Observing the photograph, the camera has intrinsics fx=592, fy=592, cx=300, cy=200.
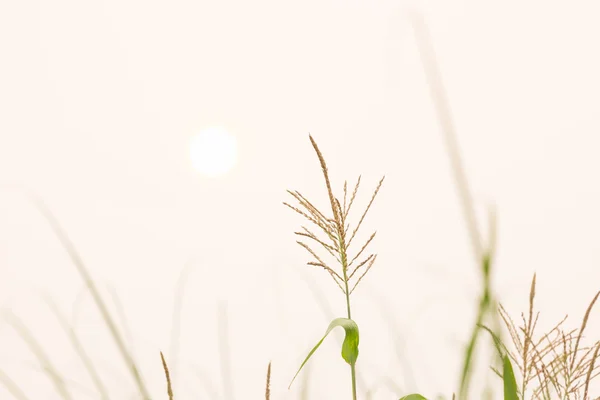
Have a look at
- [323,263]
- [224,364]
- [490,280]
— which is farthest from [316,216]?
[224,364]

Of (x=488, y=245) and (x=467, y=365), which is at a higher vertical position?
(x=488, y=245)

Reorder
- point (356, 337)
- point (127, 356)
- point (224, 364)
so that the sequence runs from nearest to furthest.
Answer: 1. point (356, 337)
2. point (127, 356)
3. point (224, 364)

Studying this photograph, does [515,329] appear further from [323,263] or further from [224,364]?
[224,364]

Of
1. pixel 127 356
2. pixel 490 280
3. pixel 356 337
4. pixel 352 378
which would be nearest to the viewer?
pixel 490 280

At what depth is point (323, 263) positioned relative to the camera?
1276 mm

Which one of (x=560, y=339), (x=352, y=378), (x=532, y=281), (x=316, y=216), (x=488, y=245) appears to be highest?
(x=316, y=216)

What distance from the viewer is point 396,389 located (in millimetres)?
2191

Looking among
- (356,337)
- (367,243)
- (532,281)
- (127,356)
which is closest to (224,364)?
(127,356)

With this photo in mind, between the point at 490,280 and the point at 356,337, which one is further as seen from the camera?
the point at 356,337

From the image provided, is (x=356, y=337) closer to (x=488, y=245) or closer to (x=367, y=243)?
(x=367, y=243)

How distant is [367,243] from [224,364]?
1.09 metres

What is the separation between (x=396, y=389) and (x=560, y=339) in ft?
3.10

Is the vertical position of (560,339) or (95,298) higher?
(95,298)

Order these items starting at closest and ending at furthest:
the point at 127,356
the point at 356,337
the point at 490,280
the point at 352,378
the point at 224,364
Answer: the point at 490,280
the point at 352,378
the point at 356,337
the point at 127,356
the point at 224,364
